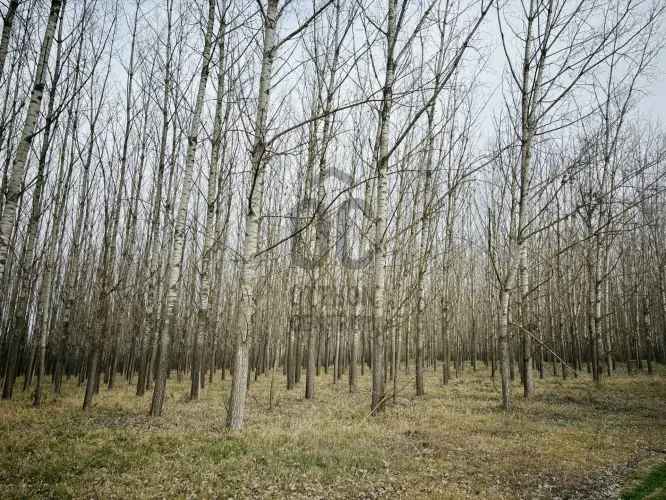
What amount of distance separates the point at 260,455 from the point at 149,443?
1580mm

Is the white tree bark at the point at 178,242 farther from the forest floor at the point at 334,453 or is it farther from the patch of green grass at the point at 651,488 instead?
the patch of green grass at the point at 651,488

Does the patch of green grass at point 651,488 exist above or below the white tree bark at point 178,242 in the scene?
below

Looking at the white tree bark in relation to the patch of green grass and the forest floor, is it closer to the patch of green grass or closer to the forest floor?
the forest floor

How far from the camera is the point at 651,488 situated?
13.8 ft

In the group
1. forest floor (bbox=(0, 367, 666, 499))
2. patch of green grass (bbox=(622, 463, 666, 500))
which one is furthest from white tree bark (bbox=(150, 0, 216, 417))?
patch of green grass (bbox=(622, 463, 666, 500))

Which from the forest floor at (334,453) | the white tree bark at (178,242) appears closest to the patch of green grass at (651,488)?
the forest floor at (334,453)

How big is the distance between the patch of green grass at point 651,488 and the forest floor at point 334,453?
2cm

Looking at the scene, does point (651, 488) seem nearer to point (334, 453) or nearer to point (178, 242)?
point (334, 453)

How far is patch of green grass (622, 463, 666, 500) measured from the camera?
3.95 meters

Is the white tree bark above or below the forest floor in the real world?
above

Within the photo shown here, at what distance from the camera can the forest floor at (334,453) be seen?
398 cm

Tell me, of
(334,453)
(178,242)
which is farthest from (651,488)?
(178,242)

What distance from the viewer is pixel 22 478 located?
3.92 meters

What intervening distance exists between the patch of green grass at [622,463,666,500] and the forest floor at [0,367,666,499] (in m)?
0.02
